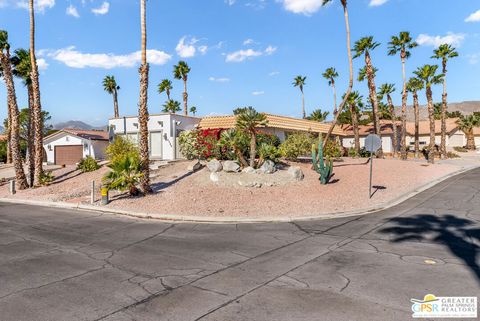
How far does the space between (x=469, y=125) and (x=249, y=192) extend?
168ft

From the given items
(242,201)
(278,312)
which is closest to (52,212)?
(242,201)

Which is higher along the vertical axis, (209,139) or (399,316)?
(209,139)

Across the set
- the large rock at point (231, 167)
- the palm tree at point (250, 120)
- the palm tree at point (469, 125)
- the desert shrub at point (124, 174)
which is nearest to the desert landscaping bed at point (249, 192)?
the large rock at point (231, 167)

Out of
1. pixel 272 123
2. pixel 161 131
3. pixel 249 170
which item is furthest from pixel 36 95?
pixel 272 123

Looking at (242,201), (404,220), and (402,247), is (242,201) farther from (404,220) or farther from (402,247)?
(402,247)

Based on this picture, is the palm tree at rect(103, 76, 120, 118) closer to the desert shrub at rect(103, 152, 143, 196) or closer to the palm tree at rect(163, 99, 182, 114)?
the palm tree at rect(163, 99, 182, 114)

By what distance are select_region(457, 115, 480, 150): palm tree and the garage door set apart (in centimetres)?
5557

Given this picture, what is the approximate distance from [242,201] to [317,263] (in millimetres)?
8236

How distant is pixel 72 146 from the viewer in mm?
34375

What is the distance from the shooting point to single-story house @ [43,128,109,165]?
3334cm

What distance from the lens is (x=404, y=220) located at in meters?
11.8

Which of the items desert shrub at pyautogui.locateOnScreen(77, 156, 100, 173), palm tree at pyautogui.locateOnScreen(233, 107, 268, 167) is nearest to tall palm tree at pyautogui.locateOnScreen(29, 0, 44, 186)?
desert shrub at pyautogui.locateOnScreen(77, 156, 100, 173)

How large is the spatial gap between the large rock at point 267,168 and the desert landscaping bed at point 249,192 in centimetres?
38

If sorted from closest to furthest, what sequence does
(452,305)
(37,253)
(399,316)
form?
1. (399,316)
2. (452,305)
3. (37,253)
